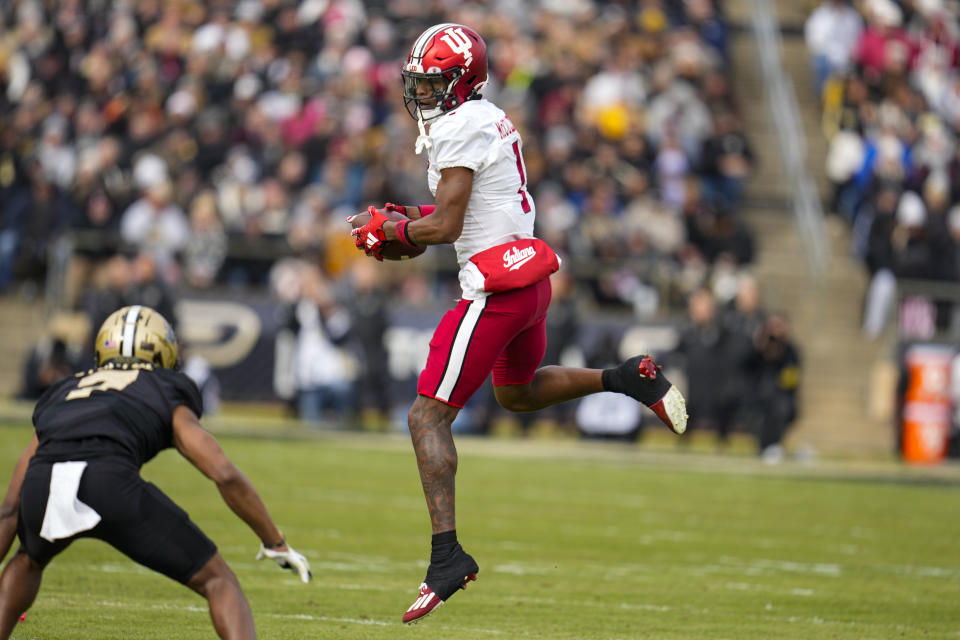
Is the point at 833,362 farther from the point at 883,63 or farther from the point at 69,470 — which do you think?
the point at 69,470

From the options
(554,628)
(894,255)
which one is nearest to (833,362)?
(894,255)

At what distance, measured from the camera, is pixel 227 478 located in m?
5.54

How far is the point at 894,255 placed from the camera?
20719mm

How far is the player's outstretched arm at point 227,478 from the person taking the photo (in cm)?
554

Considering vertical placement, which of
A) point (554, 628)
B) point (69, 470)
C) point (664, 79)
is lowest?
point (554, 628)

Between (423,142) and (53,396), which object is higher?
(423,142)

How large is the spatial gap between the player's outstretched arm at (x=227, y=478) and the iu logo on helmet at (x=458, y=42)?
7.12 ft

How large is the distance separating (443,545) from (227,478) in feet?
4.60

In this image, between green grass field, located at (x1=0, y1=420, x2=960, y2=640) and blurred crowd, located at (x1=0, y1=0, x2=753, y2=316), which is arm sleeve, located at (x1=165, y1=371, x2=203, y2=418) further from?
blurred crowd, located at (x1=0, y1=0, x2=753, y2=316)

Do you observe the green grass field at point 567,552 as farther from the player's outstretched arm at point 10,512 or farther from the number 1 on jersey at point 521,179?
the number 1 on jersey at point 521,179

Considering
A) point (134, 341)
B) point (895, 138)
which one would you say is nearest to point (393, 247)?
point (134, 341)

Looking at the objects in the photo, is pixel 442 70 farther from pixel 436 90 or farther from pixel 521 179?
pixel 521 179

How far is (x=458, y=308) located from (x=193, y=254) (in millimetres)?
13221

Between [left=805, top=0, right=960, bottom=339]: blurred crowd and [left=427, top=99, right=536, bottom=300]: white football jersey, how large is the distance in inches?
512
